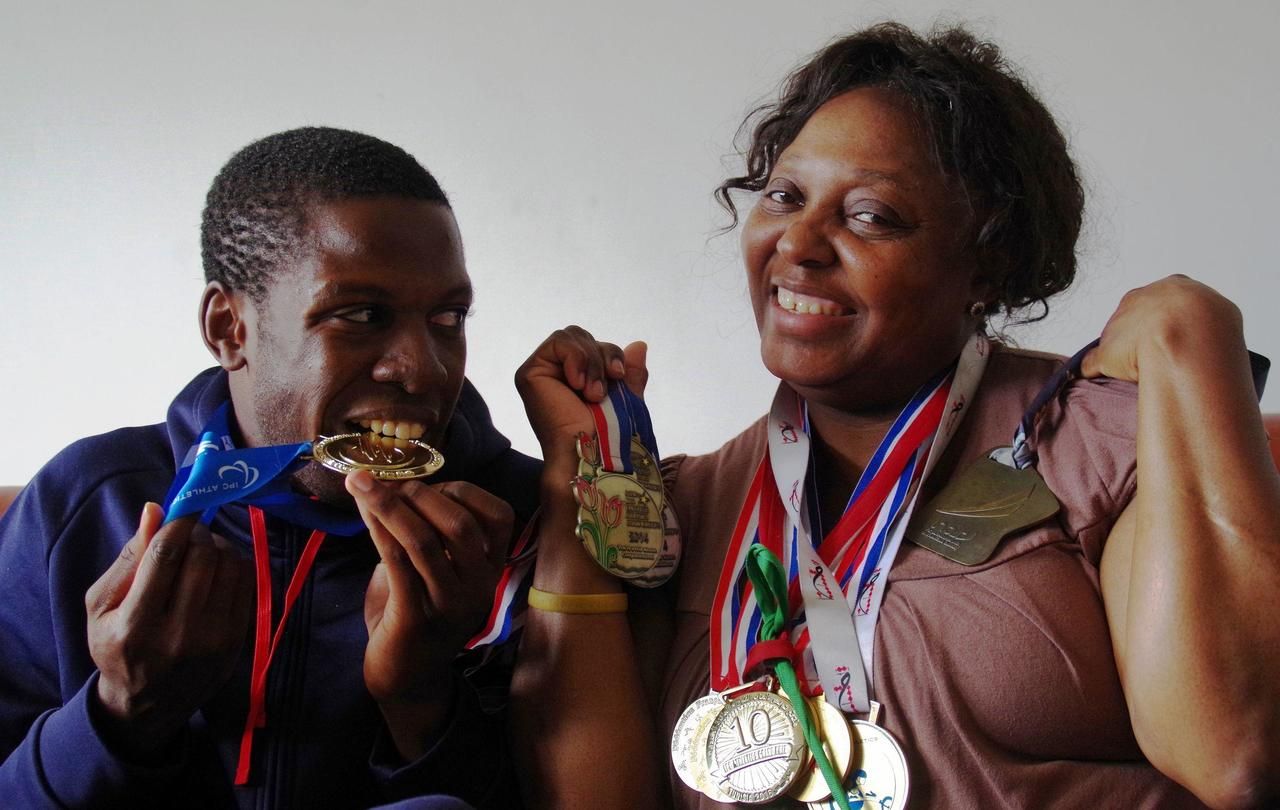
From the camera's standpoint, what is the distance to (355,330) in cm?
105

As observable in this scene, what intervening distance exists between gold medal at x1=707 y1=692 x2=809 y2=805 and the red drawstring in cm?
42

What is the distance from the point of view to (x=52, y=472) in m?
1.17

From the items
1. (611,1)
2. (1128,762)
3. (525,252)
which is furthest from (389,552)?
(611,1)

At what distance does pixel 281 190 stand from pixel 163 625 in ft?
1.41

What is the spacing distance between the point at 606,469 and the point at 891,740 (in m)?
0.38

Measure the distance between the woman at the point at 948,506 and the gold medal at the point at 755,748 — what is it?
0.06 feet

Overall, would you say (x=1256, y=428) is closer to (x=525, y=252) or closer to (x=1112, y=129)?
(x=1112, y=129)

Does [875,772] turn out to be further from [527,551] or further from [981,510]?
[527,551]

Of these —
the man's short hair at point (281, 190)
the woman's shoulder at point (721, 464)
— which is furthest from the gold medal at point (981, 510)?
the man's short hair at point (281, 190)

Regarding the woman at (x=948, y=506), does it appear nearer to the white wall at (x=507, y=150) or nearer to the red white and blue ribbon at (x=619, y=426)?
the red white and blue ribbon at (x=619, y=426)

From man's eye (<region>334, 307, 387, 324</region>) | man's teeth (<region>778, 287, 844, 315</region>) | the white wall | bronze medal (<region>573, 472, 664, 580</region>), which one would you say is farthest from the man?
the white wall

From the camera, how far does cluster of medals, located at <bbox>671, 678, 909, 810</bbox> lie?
0.99m

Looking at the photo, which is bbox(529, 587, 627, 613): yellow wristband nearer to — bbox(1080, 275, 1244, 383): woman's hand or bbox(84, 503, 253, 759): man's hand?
bbox(84, 503, 253, 759): man's hand

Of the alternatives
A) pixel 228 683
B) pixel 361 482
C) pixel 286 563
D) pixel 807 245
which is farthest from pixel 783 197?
pixel 228 683
